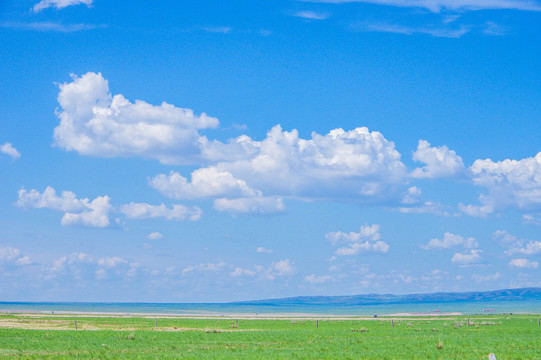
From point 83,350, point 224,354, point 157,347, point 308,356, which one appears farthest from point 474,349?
point 83,350

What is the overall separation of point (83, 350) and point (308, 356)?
49.0 ft

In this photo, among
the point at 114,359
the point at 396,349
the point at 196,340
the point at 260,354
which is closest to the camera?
the point at 114,359

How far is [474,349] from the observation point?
41281mm

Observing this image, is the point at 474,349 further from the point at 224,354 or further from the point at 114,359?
the point at 114,359

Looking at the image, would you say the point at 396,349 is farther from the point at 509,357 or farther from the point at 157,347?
the point at 157,347

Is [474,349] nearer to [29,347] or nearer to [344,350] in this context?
[344,350]

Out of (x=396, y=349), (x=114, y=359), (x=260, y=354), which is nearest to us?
(x=114, y=359)

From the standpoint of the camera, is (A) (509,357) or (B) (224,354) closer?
(A) (509,357)

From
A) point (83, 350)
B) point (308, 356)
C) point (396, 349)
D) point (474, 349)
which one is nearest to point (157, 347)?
point (83, 350)

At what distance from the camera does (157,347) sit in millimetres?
44500

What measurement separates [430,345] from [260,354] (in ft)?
42.3

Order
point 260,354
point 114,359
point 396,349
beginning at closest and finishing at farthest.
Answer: point 114,359 < point 260,354 < point 396,349

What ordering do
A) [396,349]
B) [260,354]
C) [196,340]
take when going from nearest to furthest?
1. [260,354]
2. [396,349]
3. [196,340]

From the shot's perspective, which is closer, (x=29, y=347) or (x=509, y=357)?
(x=509, y=357)
